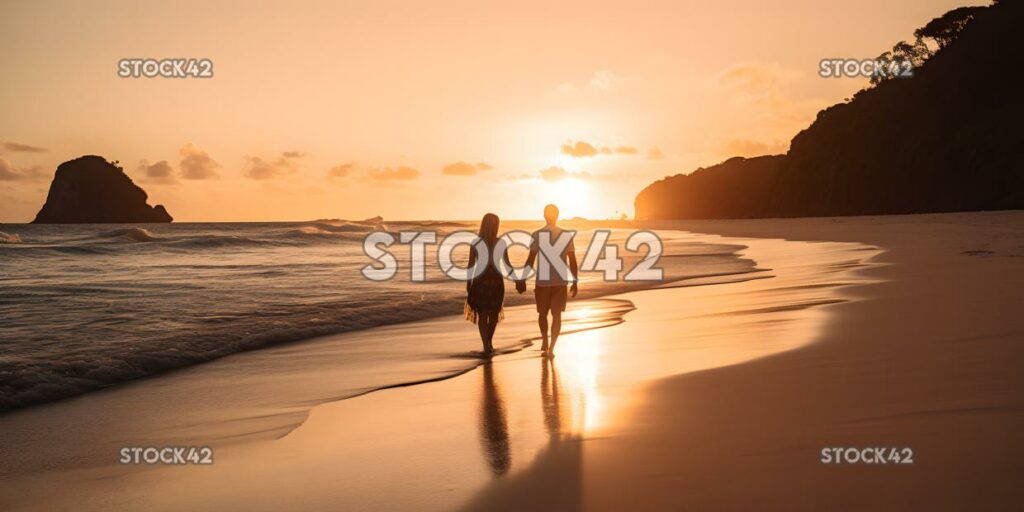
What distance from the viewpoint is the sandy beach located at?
164 inches

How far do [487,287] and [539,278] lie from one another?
855mm

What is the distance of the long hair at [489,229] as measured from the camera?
10438 mm

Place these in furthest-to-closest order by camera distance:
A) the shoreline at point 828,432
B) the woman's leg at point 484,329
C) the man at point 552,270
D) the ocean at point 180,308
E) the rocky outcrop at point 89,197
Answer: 1. the rocky outcrop at point 89,197
2. the woman's leg at point 484,329
3. the man at point 552,270
4. the ocean at point 180,308
5. the shoreline at point 828,432

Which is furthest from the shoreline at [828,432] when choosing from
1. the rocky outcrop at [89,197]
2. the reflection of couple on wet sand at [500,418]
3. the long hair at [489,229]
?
the rocky outcrop at [89,197]

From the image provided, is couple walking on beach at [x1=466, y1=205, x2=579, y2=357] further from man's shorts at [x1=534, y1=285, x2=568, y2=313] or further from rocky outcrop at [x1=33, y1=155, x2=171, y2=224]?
rocky outcrop at [x1=33, y1=155, x2=171, y2=224]

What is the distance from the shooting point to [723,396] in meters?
6.29

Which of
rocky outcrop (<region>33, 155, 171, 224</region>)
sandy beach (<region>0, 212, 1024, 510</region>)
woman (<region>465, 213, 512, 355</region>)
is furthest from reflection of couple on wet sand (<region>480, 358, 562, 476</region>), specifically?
rocky outcrop (<region>33, 155, 171, 224</region>)

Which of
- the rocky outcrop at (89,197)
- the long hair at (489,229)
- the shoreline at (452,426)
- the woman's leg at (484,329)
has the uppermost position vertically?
the rocky outcrop at (89,197)

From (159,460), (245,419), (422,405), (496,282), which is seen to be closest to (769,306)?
(496,282)

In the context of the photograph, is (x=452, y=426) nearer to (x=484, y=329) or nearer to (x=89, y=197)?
(x=484, y=329)

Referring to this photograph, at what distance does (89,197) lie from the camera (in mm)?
164375

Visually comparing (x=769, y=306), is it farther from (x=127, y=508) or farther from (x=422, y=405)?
(x=127, y=508)

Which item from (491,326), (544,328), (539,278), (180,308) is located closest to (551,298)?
(539,278)

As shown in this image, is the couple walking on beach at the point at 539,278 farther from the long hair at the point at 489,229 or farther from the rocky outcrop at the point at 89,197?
the rocky outcrop at the point at 89,197
